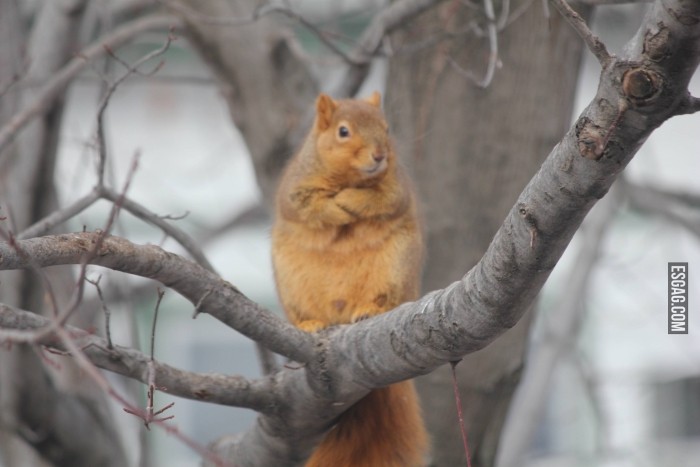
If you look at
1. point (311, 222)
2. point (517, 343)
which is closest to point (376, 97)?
point (311, 222)

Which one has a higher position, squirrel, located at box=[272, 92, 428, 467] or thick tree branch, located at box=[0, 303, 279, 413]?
squirrel, located at box=[272, 92, 428, 467]

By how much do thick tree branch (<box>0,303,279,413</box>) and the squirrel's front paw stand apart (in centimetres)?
33

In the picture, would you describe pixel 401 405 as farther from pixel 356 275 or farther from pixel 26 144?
pixel 26 144

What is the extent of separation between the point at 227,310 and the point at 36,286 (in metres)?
1.62

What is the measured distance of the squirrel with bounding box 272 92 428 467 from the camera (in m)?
2.42

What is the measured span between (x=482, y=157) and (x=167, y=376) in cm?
156

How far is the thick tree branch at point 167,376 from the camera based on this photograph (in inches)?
70.7

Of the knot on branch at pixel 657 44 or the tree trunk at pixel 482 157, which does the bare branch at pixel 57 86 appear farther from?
the knot on branch at pixel 657 44

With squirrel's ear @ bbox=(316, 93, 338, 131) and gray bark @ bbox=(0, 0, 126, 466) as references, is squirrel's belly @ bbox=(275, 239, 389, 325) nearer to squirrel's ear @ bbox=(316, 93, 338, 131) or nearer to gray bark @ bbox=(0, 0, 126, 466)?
squirrel's ear @ bbox=(316, 93, 338, 131)

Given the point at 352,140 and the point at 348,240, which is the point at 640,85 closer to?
the point at 348,240

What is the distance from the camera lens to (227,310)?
188 cm

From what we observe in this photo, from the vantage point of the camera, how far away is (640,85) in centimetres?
129

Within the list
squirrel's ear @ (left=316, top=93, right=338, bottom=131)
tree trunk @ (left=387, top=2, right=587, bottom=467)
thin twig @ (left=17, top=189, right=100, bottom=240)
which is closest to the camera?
thin twig @ (left=17, top=189, right=100, bottom=240)

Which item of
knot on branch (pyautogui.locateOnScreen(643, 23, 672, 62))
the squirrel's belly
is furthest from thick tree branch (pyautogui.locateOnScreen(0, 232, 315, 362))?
knot on branch (pyautogui.locateOnScreen(643, 23, 672, 62))
